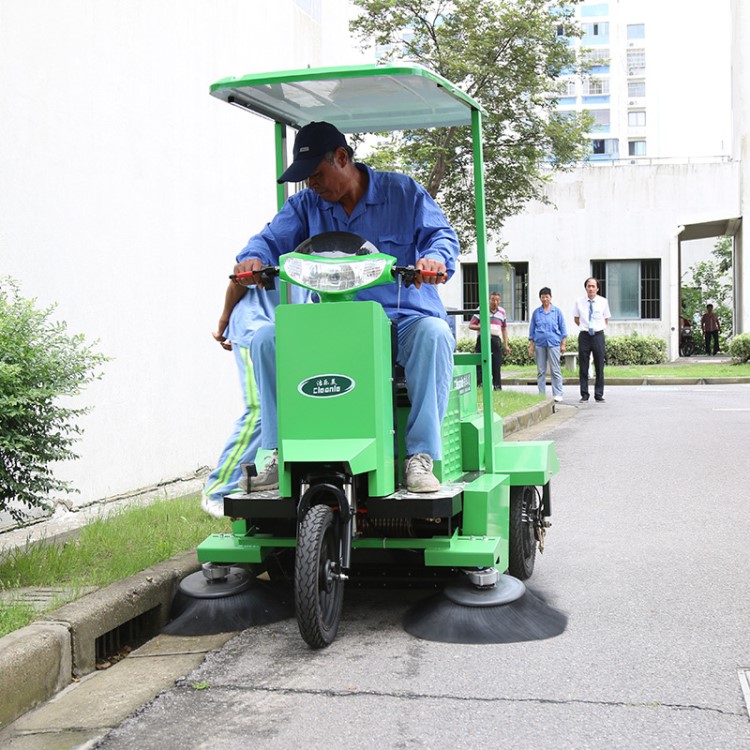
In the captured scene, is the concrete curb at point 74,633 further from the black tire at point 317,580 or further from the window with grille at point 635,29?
the window with grille at point 635,29

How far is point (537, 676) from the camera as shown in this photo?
3.73 metres

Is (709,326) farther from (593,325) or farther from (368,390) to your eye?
(368,390)

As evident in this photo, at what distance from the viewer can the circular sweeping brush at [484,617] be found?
4176 mm

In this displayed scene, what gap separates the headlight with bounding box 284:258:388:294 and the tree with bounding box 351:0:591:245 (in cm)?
1169

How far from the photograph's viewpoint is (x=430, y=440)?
4426mm

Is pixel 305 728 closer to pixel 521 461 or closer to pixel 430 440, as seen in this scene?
pixel 430 440

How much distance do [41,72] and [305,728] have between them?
4.80 meters

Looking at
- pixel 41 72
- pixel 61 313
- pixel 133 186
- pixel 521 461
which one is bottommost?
pixel 521 461

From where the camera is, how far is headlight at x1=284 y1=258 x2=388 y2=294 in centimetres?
423

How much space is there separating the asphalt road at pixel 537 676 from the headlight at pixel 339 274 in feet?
4.45

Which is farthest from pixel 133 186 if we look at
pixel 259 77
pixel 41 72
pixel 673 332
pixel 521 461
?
pixel 673 332

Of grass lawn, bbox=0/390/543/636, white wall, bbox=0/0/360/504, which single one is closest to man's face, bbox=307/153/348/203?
grass lawn, bbox=0/390/543/636

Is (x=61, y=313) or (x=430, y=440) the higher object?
(x=61, y=313)

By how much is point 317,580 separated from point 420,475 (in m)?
0.69
